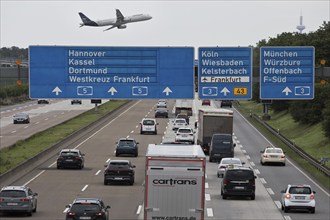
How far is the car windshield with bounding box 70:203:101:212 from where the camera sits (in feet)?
124

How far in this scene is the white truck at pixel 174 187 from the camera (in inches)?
1196

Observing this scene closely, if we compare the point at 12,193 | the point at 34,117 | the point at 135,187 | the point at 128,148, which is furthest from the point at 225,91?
the point at 34,117

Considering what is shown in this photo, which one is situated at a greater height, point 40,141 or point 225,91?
point 225,91

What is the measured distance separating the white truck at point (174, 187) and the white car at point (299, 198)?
17907 millimetres

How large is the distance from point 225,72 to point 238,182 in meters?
13.9

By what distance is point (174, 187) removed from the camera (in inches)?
1200

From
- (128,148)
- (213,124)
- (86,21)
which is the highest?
(86,21)

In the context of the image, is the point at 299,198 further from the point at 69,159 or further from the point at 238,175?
the point at 69,159

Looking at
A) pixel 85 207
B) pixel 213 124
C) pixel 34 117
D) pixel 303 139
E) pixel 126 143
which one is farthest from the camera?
pixel 34 117

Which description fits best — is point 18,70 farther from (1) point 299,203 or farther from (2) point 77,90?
(1) point 299,203

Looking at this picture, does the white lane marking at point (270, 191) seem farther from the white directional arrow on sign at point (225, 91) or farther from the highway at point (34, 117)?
the highway at point (34, 117)

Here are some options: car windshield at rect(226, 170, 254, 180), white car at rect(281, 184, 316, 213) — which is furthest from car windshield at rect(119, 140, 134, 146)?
white car at rect(281, 184, 316, 213)

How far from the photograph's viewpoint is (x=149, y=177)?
30703mm

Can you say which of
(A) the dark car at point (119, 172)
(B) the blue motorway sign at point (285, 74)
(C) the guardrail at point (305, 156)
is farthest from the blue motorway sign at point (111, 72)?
(C) the guardrail at point (305, 156)
